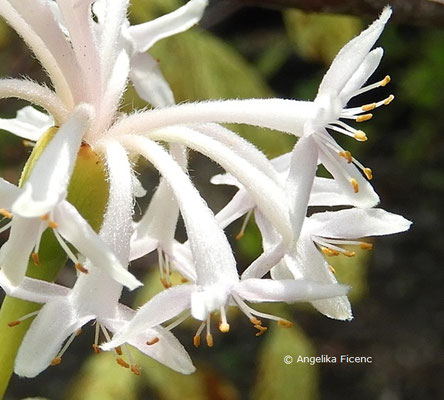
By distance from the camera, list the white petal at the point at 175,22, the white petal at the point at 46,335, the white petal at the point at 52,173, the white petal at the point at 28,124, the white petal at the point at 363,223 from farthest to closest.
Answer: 1. the white petal at the point at 175,22
2. the white petal at the point at 28,124
3. the white petal at the point at 363,223
4. the white petal at the point at 46,335
5. the white petal at the point at 52,173

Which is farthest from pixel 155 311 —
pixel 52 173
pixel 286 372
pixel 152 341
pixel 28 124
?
pixel 286 372

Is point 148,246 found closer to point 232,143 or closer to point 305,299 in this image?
point 232,143

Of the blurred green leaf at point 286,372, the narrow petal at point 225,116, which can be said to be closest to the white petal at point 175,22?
the narrow petal at point 225,116

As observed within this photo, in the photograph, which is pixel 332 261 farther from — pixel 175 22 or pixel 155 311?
pixel 155 311

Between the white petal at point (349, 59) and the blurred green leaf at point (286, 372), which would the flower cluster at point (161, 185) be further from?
the blurred green leaf at point (286, 372)

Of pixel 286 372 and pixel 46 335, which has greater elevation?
pixel 46 335

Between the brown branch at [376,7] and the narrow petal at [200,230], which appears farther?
the brown branch at [376,7]

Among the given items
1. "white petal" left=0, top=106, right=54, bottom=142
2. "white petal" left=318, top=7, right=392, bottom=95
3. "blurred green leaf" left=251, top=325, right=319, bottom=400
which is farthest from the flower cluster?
"blurred green leaf" left=251, top=325, right=319, bottom=400

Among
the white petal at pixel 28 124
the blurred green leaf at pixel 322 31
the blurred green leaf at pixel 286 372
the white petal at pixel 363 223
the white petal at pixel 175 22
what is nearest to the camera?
the white petal at pixel 363 223
